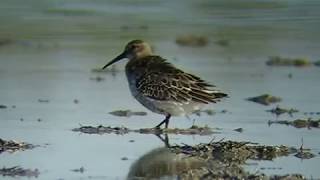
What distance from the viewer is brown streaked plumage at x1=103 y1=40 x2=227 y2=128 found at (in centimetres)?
1125

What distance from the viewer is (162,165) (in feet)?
30.8

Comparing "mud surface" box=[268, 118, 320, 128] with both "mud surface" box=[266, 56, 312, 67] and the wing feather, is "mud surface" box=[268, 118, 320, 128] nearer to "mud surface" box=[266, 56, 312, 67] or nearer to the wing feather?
the wing feather

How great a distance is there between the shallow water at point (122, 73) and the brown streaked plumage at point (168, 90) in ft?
1.07

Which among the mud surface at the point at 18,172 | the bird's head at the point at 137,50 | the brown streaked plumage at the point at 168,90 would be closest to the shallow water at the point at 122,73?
the mud surface at the point at 18,172

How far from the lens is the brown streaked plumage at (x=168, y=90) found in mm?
11250

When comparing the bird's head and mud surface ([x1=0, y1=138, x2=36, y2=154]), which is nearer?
mud surface ([x1=0, y1=138, x2=36, y2=154])

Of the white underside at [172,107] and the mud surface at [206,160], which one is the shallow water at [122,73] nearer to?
the mud surface at [206,160]

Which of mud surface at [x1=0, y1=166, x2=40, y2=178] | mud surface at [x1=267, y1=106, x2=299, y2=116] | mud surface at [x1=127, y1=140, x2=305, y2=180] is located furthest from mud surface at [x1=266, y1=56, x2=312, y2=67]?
mud surface at [x1=0, y1=166, x2=40, y2=178]

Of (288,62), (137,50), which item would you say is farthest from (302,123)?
(288,62)

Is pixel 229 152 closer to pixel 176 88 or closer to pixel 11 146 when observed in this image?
pixel 176 88

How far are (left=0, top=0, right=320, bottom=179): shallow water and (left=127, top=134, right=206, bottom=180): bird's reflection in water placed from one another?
0.37 ft

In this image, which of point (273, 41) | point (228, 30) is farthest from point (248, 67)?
point (228, 30)

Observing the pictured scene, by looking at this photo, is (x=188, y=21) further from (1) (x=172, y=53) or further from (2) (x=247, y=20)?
(1) (x=172, y=53)

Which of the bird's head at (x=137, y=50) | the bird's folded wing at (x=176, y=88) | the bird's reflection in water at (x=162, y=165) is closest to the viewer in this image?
the bird's reflection in water at (x=162, y=165)
